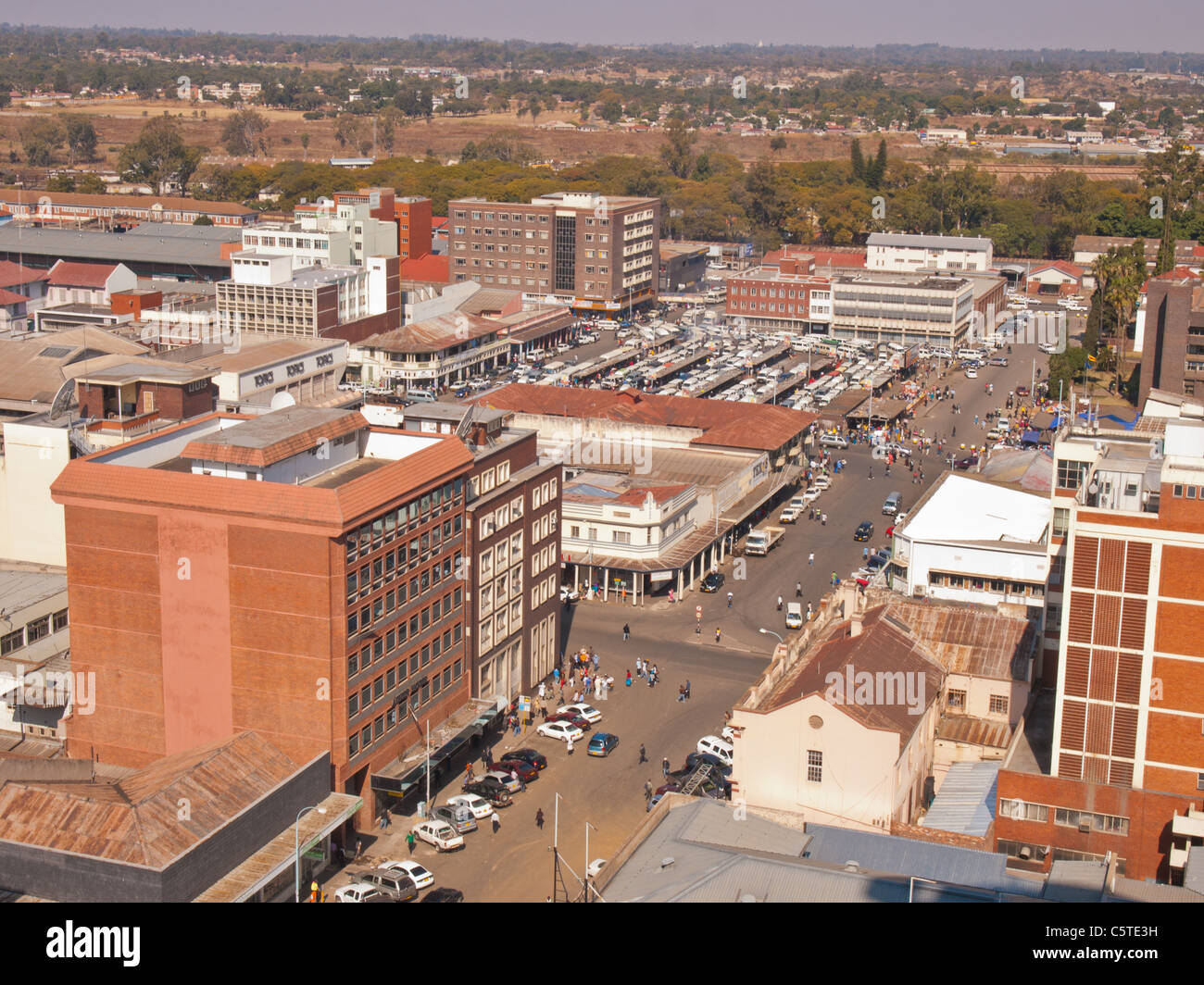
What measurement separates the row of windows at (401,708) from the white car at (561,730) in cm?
269

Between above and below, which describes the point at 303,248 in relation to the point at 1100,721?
above

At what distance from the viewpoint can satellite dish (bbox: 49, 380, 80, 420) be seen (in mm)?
38147

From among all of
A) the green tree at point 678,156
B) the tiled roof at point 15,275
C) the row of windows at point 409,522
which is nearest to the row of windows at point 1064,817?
the row of windows at point 409,522

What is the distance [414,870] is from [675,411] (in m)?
33.4

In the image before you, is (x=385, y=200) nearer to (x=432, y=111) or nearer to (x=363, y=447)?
(x=363, y=447)

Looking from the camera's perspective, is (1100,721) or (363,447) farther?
(363,447)

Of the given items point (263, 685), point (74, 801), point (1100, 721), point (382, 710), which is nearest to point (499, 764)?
→ point (382, 710)

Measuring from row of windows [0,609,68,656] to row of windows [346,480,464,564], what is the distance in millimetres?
10297

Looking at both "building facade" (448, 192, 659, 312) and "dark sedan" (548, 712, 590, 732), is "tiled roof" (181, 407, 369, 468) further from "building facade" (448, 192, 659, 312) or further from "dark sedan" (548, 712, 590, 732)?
"building facade" (448, 192, 659, 312)

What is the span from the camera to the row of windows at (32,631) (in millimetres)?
32438

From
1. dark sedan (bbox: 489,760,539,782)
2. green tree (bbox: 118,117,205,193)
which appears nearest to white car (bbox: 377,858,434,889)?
dark sedan (bbox: 489,760,539,782)

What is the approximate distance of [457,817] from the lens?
28.6 meters

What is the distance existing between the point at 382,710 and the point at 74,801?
6.81m

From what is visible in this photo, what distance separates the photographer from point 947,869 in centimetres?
2275
